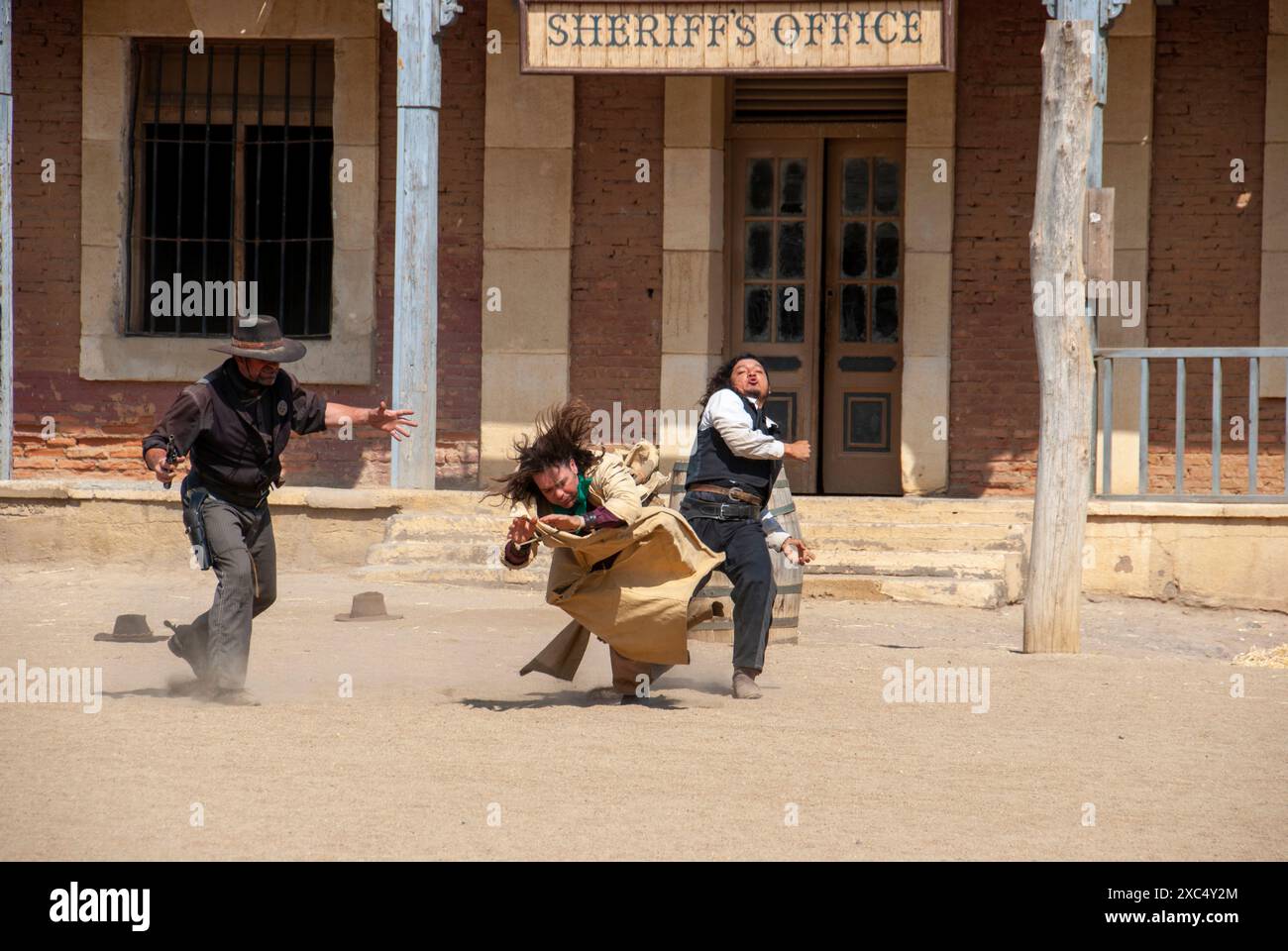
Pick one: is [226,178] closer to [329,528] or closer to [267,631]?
[329,528]

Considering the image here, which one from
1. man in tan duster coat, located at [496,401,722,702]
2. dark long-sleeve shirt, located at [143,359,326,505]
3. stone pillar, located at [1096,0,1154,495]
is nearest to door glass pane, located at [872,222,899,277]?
stone pillar, located at [1096,0,1154,495]

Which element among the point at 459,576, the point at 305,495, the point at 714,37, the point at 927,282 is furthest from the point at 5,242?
the point at 927,282

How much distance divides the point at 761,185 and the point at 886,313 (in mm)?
1335

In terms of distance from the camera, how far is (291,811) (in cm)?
485

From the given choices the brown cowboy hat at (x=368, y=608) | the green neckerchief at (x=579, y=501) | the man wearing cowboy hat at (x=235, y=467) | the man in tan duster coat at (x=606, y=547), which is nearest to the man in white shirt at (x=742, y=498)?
the man in tan duster coat at (x=606, y=547)

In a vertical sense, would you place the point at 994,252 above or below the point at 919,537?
above

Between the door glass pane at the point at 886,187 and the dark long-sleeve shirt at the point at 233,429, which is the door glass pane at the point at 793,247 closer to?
the door glass pane at the point at 886,187

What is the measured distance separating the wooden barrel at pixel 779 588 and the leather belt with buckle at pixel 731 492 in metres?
0.92

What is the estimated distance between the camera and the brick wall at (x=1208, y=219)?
38.8 feet

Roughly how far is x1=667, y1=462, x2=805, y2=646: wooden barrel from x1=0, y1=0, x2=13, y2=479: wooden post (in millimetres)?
5366

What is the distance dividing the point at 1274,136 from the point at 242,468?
26.5ft

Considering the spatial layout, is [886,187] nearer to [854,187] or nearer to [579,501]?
[854,187]

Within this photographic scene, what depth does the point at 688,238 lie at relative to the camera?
12281 millimetres

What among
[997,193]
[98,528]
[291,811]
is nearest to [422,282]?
[98,528]
